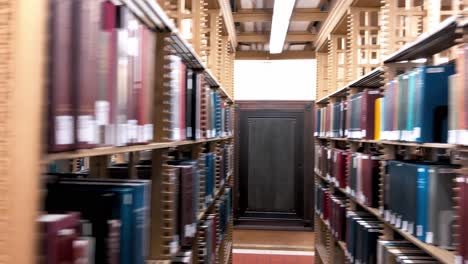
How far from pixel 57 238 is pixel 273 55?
6294 mm

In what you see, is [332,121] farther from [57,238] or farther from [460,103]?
[57,238]

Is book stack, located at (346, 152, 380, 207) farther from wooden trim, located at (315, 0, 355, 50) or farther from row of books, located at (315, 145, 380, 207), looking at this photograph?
wooden trim, located at (315, 0, 355, 50)

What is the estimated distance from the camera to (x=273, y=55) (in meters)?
6.82

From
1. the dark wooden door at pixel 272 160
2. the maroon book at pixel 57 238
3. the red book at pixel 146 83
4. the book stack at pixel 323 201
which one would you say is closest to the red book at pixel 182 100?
the red book at pixel 146 83

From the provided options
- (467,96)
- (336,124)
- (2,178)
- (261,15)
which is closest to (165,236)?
(2,178)

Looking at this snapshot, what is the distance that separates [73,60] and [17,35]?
0.16 meters

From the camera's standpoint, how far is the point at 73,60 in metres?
0.81

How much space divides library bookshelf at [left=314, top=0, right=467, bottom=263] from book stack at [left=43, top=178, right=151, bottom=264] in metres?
1.05

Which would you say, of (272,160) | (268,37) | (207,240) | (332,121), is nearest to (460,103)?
(207,240)

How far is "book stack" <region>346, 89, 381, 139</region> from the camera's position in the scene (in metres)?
2.85

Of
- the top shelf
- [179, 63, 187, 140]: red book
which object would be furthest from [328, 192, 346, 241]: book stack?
the top shelf

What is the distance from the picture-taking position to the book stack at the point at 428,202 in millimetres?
1786

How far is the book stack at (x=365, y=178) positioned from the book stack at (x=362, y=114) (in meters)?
0.16

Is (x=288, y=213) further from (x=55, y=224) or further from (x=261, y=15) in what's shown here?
(x=55, y=224)
